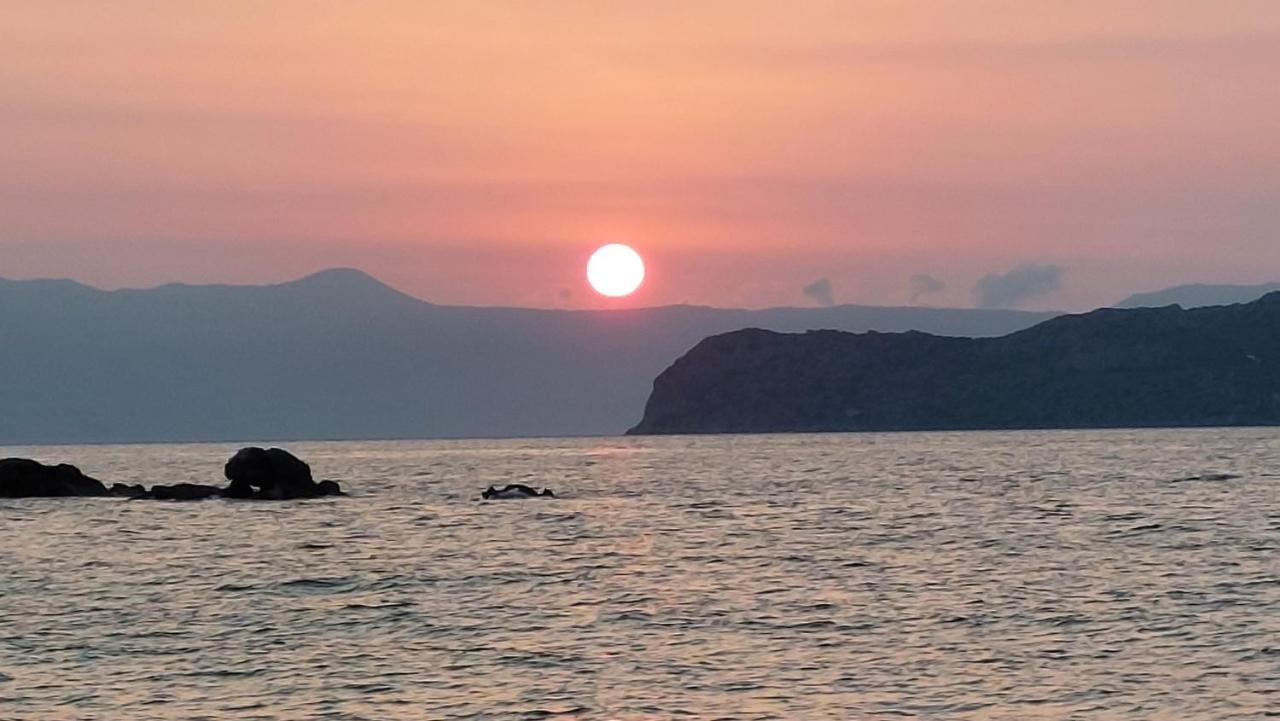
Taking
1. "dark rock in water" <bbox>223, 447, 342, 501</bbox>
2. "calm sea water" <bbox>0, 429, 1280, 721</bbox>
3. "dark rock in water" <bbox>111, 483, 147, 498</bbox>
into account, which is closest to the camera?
"calm sea water" <bbox>0, 429, 1280, 721</bbox>

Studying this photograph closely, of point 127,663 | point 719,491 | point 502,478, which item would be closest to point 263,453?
point 719,491

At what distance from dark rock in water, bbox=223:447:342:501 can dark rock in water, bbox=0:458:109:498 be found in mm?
9952

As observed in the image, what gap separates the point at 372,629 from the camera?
40.5 meters

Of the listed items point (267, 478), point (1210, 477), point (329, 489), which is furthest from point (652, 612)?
point (1210, 477)

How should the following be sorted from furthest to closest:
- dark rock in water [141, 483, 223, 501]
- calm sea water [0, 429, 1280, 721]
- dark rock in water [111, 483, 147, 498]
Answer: dark rock in water [111, 483, 147, 498], dark rock in water [141, 483, 223, 501], calm sea water [0, 429, 1280, 721]

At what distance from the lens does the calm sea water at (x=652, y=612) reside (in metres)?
30.7

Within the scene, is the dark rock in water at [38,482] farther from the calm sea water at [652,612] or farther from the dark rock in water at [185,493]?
the calm sea water at [652,612]

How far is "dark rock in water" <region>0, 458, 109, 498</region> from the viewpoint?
103 metres

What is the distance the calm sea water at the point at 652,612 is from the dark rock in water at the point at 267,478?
12.7m

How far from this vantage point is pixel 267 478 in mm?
102625

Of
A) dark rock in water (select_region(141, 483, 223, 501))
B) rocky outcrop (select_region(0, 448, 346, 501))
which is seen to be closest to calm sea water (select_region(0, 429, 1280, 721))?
rocky outcrop (select_region(0, 448, 346, 501))

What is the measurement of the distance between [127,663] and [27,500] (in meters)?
72.0

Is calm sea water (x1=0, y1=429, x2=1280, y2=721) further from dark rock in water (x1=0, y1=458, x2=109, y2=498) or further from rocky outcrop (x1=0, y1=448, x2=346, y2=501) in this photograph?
dark rock in water (x1=0, y1=458, x2=109, y2=498)

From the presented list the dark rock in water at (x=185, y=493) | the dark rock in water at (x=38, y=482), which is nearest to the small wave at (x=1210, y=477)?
the dark rock in water at (x=185, y=493)
